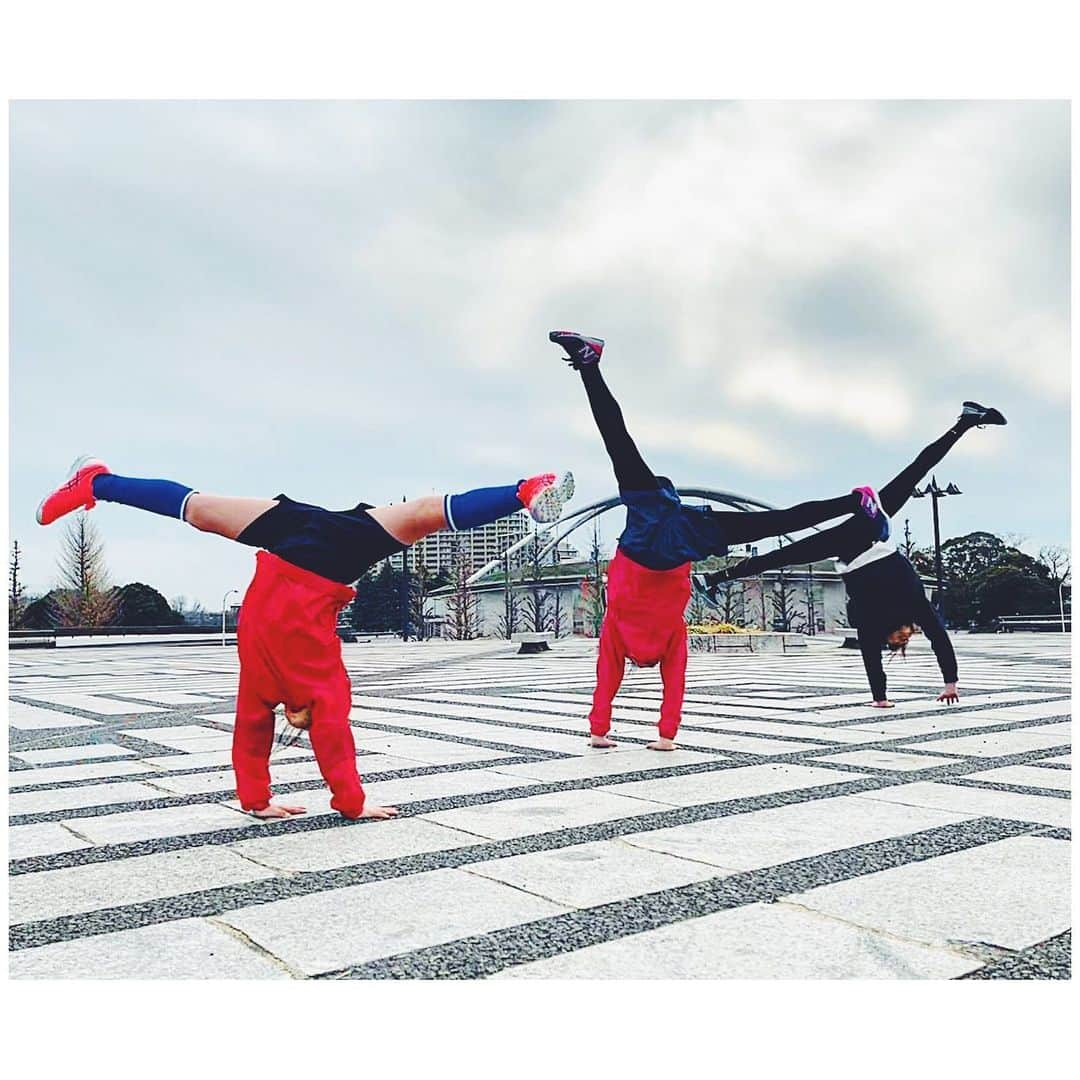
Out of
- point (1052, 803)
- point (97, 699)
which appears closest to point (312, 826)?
point (1052, 803)

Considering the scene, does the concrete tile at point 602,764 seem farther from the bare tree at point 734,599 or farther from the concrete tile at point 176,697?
the bare tree at point 734,599

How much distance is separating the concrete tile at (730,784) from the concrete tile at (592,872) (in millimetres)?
1186

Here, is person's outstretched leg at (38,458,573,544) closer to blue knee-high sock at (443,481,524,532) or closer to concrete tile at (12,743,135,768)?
blue knee-high sock at (443,481,524,532)

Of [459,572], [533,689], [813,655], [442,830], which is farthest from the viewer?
[459,572]

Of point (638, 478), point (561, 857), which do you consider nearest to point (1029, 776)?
point (638, 478)

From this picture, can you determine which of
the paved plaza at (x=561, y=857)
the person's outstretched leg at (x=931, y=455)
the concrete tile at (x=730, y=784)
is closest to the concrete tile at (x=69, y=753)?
the paved plaza at (x=561, y=857)

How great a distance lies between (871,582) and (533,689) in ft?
16.6

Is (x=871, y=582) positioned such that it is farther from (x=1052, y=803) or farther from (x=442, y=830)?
(x=442, y=830)

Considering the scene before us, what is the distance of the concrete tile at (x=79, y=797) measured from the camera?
5.69 m

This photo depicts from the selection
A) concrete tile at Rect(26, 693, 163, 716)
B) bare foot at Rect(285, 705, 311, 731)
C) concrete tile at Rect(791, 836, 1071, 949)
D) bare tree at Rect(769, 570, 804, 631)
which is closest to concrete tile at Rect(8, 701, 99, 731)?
concrete tile at Rect(26, 693, 163, 716)

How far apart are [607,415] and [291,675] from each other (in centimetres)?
328

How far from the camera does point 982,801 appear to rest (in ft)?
18.3

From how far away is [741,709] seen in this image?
35.2 feet

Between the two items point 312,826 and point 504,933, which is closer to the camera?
point 504,933
